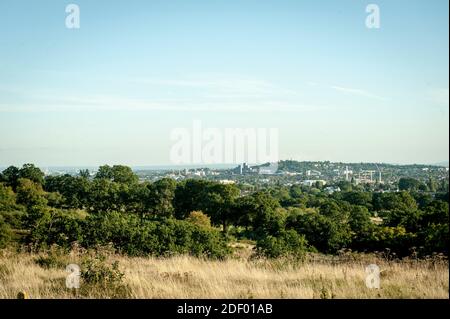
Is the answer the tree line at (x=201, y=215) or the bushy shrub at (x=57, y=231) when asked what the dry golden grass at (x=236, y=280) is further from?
the bushy shrub at (x=57, y=231)

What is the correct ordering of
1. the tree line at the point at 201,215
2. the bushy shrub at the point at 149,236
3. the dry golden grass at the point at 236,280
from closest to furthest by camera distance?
the dry golden grass at the point at 236,280 → the bushy shrub at the point at 149,236 → the tree line at the point at 201,215

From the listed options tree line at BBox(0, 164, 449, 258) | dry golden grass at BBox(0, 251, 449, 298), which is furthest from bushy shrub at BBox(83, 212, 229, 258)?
dry golden grass at BBox(0, 251, 449, 298)

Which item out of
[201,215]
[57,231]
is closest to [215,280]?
[57,231]

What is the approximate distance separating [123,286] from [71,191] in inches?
2491

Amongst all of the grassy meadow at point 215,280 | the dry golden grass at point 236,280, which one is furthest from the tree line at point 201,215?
the grassy meadow at point 215,280

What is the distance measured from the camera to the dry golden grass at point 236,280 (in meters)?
6.20

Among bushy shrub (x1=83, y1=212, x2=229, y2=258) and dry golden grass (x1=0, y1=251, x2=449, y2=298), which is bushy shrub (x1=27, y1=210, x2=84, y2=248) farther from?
dry golden grass (x1=0, y1=251, x2=449, y2=298)

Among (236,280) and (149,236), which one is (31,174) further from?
(236,280)

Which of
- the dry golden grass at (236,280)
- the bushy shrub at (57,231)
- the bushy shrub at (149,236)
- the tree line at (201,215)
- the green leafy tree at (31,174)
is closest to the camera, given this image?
the dry golden grass at (236,280)

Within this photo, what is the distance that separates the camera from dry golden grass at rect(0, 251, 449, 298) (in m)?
6.20

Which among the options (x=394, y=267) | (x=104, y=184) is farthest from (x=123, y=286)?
(x=104, y=184)

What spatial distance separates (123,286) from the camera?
6527mm

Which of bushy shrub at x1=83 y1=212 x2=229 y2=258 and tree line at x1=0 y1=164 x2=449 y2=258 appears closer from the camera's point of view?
bushy shrub at x1=83 y1=212 x2=229 y2=258
